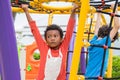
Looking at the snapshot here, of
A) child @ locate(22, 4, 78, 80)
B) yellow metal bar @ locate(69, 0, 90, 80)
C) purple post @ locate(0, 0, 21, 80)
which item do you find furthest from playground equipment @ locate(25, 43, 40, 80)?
purple post @ locate(0, 0, 21, 80)

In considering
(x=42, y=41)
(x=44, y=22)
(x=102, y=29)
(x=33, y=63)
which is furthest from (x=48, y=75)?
(x=44, y=22)

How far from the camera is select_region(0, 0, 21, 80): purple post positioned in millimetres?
1140

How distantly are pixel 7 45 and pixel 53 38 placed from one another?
737 millimetres

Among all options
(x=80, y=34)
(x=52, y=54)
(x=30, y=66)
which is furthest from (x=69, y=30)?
(x=30, y=66)

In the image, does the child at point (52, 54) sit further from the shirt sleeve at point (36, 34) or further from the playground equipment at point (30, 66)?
the playground equipment at point (30, 66)

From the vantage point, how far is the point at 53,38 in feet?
6.12

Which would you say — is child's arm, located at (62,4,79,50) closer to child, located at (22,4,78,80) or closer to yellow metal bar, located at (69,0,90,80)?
child, located at (22,4,78,80)

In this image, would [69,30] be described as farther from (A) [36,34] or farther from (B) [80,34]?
(B) [80,34]

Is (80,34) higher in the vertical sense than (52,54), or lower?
higher

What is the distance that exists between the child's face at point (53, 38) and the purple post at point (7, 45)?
0.70 m

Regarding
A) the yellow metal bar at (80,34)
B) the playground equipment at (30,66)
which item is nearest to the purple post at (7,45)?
the yellow metal bar at (80,34)

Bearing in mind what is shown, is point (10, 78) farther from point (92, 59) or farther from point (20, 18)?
point (20, 18)

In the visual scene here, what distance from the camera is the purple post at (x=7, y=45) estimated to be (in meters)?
1.14

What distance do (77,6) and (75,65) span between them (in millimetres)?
378
